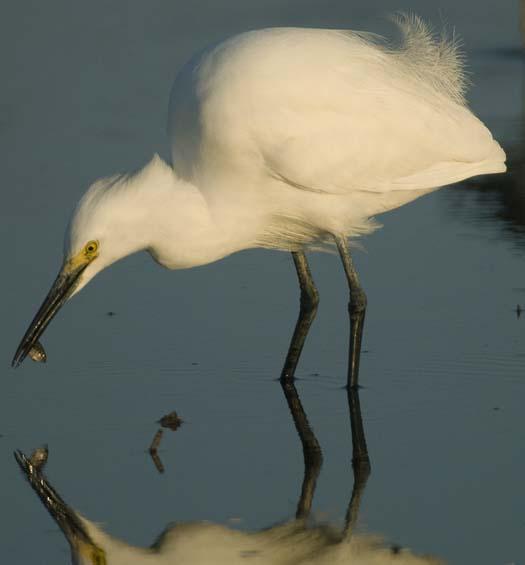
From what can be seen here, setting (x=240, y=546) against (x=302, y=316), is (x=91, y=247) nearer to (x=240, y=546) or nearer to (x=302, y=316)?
(x=302, y=316)

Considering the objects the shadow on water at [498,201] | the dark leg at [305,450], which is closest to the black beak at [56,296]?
the dark leg at [305,450]

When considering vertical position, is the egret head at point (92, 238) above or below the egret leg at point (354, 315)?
above

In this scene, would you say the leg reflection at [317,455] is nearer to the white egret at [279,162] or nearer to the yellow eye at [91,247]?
the white egret at [279,162]

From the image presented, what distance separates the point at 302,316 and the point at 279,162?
90cm

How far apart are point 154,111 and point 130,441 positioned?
575 centimetres

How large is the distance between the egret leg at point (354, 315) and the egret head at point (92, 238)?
1117 millimetres

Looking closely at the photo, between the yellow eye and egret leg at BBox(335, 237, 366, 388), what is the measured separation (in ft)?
4.22

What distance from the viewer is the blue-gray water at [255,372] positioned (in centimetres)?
512

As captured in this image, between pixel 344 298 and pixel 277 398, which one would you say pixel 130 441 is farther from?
pixel 344 298

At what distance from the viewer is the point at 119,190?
242 inches

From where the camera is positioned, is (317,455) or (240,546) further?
(317,455)

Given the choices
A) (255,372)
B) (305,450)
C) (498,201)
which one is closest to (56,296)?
(255,372)

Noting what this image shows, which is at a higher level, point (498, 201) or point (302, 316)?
point (302, 316)

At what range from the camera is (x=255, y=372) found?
21.9 feet
